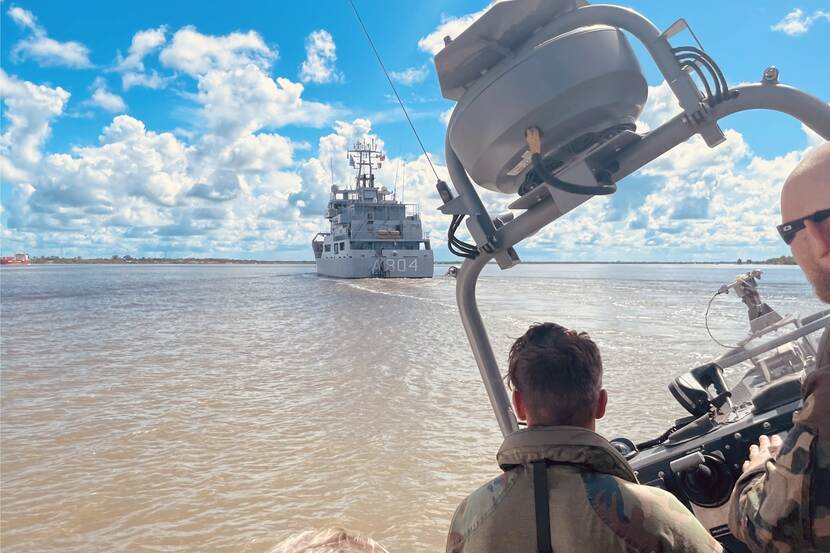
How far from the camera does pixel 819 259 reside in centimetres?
111

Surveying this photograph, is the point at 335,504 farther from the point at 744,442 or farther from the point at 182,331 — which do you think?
the point at 182,331

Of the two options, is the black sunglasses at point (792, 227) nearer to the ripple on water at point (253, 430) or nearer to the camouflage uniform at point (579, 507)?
the camouflage uniform at point (579, 507)

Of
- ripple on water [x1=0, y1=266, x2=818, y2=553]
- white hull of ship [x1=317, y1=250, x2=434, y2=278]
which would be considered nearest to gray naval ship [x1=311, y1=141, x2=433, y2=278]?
white hull of ship [x1=317, y1=250, x2=434, y2=278]

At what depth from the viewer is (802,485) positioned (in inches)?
42.0

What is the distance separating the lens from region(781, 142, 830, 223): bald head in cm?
107

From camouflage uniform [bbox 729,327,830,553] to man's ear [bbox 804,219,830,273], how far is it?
0.14 m

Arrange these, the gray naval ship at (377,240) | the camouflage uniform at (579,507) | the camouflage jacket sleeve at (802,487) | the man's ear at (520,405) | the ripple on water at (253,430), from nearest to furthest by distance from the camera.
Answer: the camouflage jacket sleeve at (802,487), the camouflage uniform at (579,507), the man's ear at (520,405), the ripple on water at (253,430), the gray naval ship at (377,240)

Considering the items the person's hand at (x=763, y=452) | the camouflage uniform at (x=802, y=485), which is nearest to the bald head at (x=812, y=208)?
the camouflage uniform at (x=802, y=485)

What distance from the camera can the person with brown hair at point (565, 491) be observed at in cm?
125

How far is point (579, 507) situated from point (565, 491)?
0.04 m

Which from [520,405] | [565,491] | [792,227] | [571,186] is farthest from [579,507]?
[571,186]

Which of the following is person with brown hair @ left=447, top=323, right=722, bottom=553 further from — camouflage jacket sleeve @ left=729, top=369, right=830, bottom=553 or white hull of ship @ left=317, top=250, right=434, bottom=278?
white hull of ship @ left=317, top=250, right=434, bottom=278

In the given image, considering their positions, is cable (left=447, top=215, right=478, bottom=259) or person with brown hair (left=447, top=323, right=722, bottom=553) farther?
cable (left=447, top=215, right=478, bottom=259)

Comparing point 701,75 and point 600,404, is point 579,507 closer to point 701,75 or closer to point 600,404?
point 600,404
